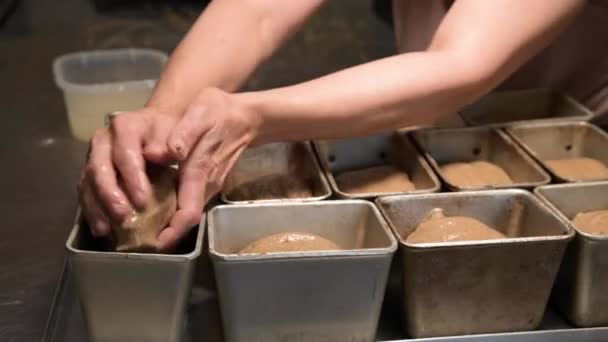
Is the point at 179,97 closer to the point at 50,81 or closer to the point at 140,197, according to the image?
the point at 140,197

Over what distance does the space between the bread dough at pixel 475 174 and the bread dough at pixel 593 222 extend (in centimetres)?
11

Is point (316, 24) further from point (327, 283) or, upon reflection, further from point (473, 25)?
point (327, 283)

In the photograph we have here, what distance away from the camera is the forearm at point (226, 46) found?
0.80 m

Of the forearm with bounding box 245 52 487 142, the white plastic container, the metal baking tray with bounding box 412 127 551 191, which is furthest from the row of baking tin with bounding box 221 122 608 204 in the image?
the white plastic container

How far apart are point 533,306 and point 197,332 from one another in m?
0.35

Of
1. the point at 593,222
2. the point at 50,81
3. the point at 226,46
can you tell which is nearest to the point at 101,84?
the point at 50,81

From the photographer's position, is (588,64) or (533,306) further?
(588,64)

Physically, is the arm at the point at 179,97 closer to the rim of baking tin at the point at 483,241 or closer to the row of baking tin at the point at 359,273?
the row of baking tin at the point at 359,273

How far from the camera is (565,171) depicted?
36.2 inches

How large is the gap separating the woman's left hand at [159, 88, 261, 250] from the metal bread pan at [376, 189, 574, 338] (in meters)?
0.18

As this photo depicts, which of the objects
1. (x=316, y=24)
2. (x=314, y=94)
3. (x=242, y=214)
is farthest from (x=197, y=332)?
(x=316, y=24)

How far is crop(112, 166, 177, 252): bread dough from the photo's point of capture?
2.08 ft

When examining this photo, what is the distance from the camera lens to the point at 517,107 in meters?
1.10

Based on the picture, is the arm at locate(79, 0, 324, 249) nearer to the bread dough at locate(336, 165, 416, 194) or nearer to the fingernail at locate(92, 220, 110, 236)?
the fingernail at locate(92, 220, 110, 236)
